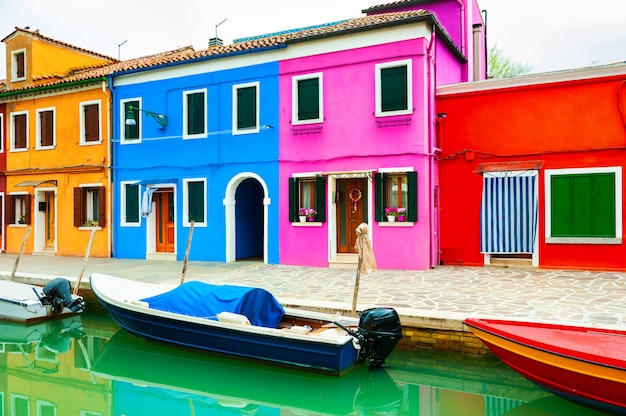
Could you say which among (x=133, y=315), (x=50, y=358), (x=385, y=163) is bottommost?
(x=50, y=358)

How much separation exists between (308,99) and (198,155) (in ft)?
11.9

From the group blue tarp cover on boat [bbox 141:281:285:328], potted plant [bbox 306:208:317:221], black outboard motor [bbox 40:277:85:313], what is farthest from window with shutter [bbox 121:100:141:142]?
blue tarp cover on boat [bbox 141:281:285:328]

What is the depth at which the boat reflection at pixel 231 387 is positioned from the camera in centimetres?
643

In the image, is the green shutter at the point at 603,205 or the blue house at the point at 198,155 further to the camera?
the blue house at the point at 198,155

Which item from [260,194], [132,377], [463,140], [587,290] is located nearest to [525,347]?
[587,290]

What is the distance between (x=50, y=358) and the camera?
8.65 m

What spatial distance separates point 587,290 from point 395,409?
4.87 meters

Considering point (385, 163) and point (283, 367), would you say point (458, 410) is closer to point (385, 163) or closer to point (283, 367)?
point (283, 367)

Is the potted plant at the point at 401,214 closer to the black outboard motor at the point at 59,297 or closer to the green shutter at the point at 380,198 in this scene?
the green shutter at the point at 380,198


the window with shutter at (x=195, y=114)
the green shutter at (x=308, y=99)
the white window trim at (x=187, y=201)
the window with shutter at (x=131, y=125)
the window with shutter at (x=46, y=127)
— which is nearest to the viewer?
the green shutter at (x=308, y=99)

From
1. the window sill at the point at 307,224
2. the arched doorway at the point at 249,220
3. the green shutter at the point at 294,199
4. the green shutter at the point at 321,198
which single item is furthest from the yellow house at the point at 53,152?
the green shutter at the point at 321,198

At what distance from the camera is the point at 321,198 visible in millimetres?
13359

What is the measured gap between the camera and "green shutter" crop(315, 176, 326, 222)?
13.3 metres

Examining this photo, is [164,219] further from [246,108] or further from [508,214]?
[508,214]
